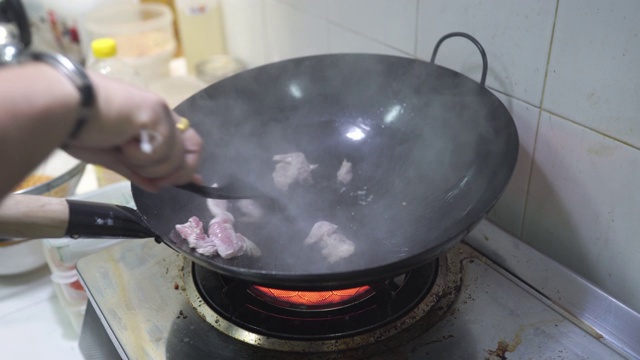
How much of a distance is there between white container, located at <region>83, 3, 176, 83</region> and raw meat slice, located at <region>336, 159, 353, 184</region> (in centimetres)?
77

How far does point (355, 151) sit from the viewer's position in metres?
0.94

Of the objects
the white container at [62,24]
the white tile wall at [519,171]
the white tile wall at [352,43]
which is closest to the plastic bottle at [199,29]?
the white container at [62,24]

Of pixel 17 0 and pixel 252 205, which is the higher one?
pixel 17 0

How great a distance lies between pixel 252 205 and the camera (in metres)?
0.84

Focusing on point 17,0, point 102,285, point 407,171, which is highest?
point 17,0

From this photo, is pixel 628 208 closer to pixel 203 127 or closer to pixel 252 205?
pixel 252 205

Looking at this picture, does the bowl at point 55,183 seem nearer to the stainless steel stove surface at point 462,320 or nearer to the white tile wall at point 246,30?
the stainless steel stove surface at point 462,320

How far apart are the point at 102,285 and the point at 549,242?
69 centimetres

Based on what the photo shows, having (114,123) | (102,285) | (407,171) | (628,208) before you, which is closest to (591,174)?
(628,208)

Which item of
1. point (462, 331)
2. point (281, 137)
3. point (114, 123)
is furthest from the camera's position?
point (281, 137)

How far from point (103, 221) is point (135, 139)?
0.24m

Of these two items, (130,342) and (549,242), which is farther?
(549,242)

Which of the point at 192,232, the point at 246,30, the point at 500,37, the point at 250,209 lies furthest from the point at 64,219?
the point at 246,30

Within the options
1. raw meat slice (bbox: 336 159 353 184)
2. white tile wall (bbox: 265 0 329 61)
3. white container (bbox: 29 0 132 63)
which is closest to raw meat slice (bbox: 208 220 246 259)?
raw meat slice (bbox: 336 159 353 184)
